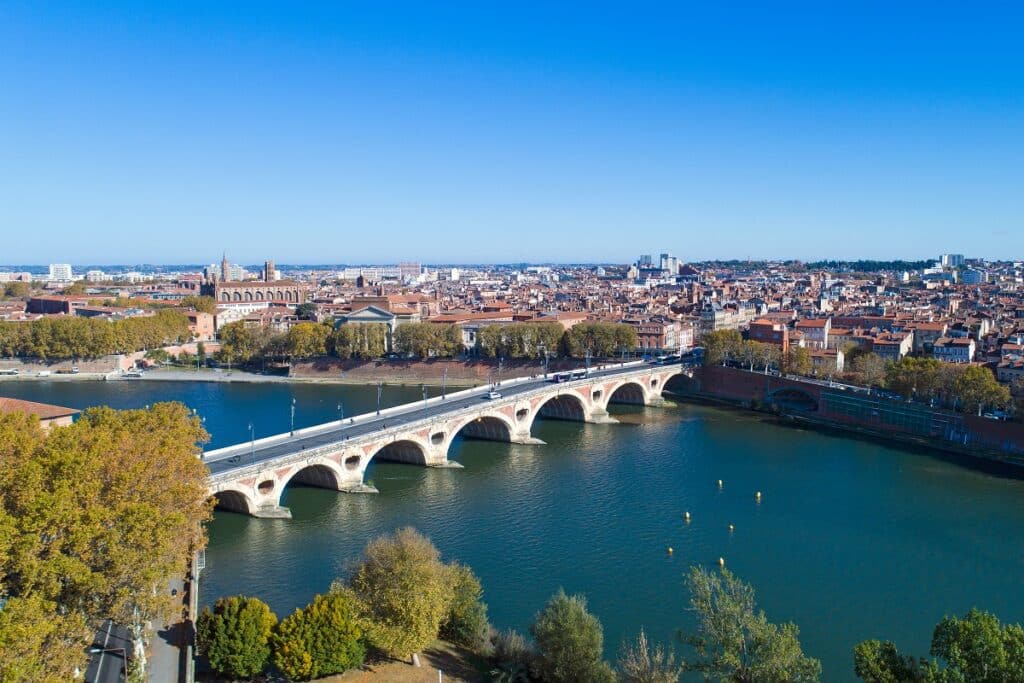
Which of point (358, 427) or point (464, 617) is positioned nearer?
point (464, 617)

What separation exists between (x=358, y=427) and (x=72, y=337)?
36.7 metres

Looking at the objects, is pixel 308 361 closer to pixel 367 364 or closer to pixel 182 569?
pixel 367 364

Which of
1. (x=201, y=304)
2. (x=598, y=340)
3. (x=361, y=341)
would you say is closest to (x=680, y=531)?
(x=598, y=340)

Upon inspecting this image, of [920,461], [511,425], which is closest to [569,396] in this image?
[511,425]

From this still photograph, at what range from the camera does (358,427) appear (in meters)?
29.9

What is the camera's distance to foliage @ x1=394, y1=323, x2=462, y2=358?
2194 inches

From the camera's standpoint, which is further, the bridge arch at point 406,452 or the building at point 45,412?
the bridge arch at point 406,452

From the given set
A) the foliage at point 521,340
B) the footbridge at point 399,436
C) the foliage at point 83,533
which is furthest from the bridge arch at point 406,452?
the foliage at point 521,340

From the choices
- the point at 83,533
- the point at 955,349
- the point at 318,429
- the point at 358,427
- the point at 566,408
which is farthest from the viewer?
the point at 955,349

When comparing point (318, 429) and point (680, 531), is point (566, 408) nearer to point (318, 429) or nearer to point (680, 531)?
point (318, 429)

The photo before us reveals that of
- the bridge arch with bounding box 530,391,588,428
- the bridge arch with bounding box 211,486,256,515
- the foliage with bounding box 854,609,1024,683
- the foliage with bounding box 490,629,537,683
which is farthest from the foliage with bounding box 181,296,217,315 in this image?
Answer: the foliage with bounding box 854,609,1024,683

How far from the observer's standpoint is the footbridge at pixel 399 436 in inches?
949

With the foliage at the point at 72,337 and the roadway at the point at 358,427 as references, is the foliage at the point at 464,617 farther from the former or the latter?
the foliage at the point at 72,337

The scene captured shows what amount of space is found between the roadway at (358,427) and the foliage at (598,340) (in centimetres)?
1125
